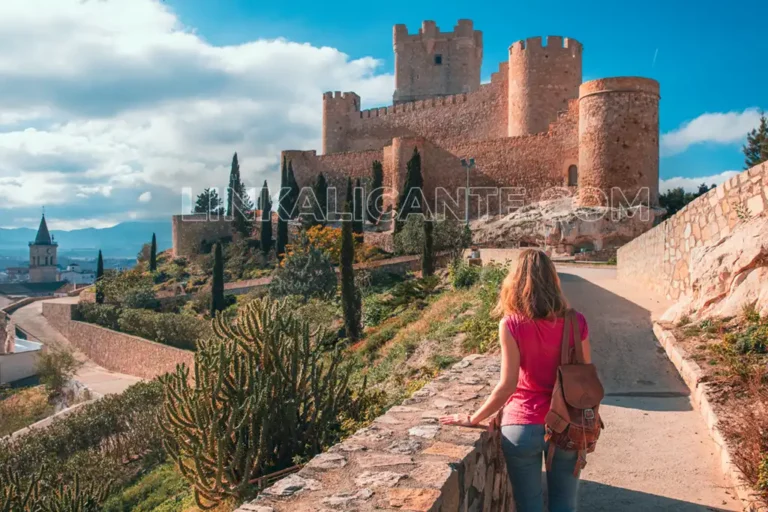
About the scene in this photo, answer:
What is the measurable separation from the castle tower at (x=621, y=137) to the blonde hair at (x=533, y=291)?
71.1ft

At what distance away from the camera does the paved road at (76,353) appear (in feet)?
73.8

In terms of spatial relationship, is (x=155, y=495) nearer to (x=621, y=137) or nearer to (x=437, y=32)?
(x=621, y=137)

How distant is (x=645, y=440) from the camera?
186 inches

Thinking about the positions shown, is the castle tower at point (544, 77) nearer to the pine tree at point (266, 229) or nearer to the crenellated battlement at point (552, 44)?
the crenellated battlement at point (552, 44)

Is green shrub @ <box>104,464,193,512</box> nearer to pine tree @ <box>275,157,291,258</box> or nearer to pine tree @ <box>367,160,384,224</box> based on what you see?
pine tree @ <box>275,157,291,258</box>

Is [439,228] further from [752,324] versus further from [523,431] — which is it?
[523,431]

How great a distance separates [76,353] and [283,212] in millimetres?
13896

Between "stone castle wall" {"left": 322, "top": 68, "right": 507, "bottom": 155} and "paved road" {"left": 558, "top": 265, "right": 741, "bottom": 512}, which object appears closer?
"paved road" {"left": 558, "top": 265, "right": 741, "bottom": 512}

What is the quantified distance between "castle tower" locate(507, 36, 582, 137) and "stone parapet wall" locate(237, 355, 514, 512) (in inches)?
1127

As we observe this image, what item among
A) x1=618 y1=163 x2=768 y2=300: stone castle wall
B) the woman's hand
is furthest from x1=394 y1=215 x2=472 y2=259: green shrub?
the woman's hand

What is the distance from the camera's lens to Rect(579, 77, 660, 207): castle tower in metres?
22.5

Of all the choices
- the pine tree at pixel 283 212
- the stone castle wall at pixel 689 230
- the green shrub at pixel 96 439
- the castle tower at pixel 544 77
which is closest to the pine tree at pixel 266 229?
the pine tree at pixel 283 212

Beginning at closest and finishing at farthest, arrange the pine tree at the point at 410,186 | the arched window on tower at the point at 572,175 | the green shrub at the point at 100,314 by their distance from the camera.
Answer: the arched window on tower at the point at 572,175, the green shrub at the point at 100,314, the pine tree at the point at 410,186

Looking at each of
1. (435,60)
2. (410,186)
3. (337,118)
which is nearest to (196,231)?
(337,118)
